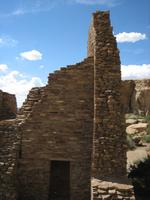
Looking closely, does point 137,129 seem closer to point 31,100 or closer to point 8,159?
point 31,100

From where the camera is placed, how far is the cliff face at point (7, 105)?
15.5 meters

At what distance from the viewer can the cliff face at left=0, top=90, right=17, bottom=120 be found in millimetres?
15512

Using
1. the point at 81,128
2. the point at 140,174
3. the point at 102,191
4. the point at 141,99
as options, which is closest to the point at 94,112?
the point at 81,128

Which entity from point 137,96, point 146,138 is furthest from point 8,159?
point 137,96

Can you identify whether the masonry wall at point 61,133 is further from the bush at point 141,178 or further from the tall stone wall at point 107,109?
the bush at point 141,178

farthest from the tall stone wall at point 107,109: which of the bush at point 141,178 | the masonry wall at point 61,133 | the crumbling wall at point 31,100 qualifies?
the bush at point 141,178

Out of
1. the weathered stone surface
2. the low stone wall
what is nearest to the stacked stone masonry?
the low stone wall

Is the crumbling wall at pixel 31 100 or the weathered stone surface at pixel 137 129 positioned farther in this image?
the weathered stone surface at pixel 137 129

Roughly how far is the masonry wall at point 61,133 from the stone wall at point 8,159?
0.26 metres

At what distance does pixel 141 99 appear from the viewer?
3167 centimetres

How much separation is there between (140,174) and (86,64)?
14.8ft

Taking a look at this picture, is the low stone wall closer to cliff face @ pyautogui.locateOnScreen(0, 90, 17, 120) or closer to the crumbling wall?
the crumbling wall

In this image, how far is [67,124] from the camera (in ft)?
32.3

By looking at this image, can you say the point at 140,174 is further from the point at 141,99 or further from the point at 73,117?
the point at 141,99
